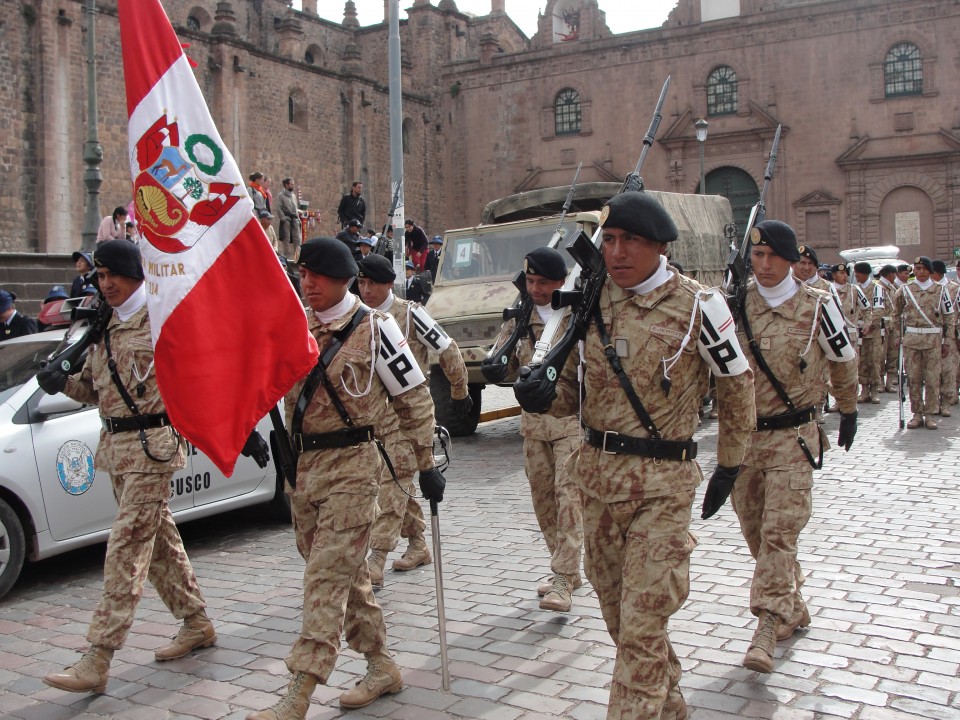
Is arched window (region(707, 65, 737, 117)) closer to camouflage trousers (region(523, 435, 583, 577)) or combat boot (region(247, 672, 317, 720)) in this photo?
camouflage trousers (region(523, 435, 583, 577))

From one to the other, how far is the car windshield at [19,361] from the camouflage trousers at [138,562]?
217 centimetres

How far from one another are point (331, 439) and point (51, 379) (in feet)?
5.86

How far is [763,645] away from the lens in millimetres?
4719

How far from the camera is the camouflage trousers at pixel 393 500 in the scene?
643cm

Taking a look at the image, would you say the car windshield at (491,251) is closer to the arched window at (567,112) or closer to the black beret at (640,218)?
the black beret at (640,218)

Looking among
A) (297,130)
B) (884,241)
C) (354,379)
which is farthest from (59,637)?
(884,241)

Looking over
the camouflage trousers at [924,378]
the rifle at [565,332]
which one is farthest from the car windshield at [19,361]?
the camouflage trousers at [924,378]

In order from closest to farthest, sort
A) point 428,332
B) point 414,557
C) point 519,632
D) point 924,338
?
1. point 519,632
2. point 428,332
3. point 414,557
4. point 924,338

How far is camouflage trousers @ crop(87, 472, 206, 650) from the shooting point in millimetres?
4742

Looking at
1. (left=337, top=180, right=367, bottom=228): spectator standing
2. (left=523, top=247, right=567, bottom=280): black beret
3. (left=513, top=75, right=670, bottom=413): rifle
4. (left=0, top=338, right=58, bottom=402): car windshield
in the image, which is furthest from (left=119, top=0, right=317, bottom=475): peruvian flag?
(left=337, top=180, right=367, bottom=228): spectator standing

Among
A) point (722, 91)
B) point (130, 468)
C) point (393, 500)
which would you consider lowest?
point (393, 500)

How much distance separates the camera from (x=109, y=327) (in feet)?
17.2

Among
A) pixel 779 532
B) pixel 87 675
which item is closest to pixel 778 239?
pixel 779 532

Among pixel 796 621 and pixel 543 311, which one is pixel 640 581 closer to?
pixel 796 621
